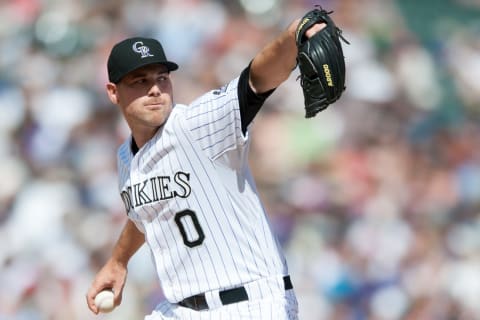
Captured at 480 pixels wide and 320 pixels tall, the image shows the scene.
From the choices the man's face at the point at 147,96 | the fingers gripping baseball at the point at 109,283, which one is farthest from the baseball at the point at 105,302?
the man's face at the point at 147,96

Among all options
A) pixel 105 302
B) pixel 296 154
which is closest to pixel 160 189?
pixel 105 302

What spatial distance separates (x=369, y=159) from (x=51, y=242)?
2.40 metres

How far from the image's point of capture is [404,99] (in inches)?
256

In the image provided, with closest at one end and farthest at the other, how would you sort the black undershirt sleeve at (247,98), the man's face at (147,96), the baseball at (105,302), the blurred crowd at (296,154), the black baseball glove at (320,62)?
the black baseball glove at (320,62), the black undershirt sleeve at (247,98), the man's face at (147,96), the baseball at (105,302), the blurred crowd at (296,154)

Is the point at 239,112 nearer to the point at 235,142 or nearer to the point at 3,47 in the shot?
the point at 235,142

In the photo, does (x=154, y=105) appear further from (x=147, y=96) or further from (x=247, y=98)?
(x=247, y=98)

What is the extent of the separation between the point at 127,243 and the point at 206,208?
695 mm

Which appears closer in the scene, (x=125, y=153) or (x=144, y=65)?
(x=144, y=65)

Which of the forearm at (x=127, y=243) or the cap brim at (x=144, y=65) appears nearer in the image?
the cap brim at (x=144, y=65)

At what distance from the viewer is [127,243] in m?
3.56

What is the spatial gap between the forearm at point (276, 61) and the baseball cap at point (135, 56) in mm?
465

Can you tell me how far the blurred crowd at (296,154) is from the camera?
19.4 ft

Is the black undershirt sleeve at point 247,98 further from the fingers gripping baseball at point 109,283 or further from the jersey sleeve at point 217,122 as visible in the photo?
the fingers gripping baseball at point 109,283

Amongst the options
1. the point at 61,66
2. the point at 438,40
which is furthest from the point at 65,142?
the point at 438,40
